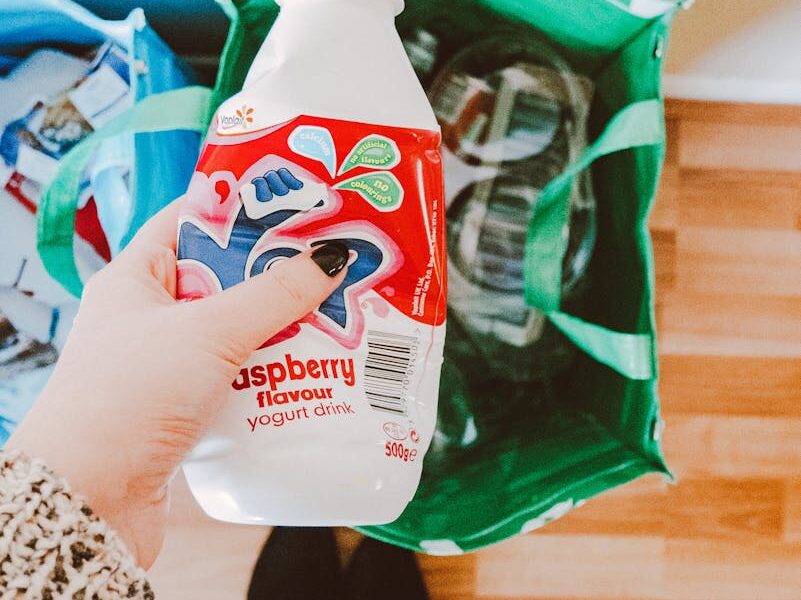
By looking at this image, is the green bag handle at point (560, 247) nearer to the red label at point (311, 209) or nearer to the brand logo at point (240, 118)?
the red label at point (311, 209)

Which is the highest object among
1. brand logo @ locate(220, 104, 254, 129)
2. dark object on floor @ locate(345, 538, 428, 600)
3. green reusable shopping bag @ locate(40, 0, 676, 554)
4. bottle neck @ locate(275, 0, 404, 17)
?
bottle neck @ locate(275, 0, 404, 17)

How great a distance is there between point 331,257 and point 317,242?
2 cm

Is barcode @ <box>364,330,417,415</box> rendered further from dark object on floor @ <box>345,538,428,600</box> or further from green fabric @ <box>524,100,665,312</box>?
dark object on floor @ <box>345,538,428,600</box>

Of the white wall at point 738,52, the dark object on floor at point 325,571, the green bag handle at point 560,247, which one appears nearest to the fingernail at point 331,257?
the green bag handle at point 560,247

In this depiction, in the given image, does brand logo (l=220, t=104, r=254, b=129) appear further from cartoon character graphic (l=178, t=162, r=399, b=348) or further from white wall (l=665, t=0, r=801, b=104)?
white wall (l=665, t=0, r=801, b=104)

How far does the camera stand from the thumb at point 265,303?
41cm

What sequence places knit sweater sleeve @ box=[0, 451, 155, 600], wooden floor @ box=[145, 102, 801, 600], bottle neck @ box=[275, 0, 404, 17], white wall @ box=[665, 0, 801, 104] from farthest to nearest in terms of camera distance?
wooden floor @ box=[145, 102, 801, 600] → white wall @ box=[665, 0, 801, 104] → bottle neck @ box=[275, 0, 404, 17] → knit sweater sleeve @ box=[0, 451, 155, 600]

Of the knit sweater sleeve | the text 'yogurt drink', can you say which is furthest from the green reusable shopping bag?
the knit sweater sleeve

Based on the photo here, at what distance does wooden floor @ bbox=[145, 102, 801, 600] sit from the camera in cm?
85

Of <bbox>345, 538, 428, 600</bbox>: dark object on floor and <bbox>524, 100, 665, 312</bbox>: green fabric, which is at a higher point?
<bbox>524, 100, 665, 312</bbox>: green fabric

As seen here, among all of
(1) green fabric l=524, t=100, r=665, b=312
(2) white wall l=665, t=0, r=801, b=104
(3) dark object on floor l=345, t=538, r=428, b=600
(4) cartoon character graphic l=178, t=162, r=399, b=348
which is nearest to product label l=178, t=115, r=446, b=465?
(4) cartoon character graphic l=178, t=162, r=399, b=348

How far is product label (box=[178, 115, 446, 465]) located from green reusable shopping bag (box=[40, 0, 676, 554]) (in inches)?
4.5

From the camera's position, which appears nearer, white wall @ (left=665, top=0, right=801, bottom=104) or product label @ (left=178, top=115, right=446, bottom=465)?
product label @ (left=178, top=115, right=446, bottom=465)

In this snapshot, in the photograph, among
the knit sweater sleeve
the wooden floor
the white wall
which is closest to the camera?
the knit sweater sleeve
